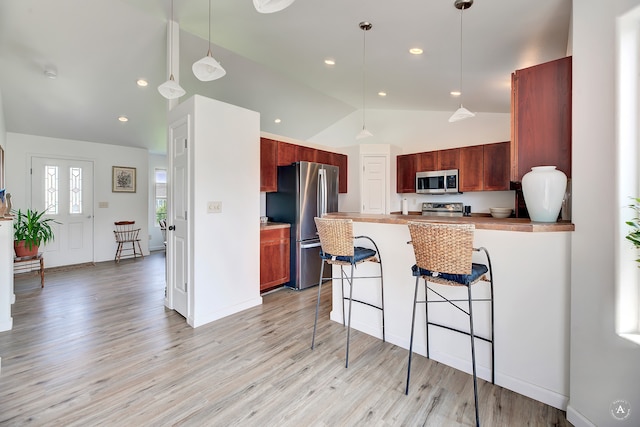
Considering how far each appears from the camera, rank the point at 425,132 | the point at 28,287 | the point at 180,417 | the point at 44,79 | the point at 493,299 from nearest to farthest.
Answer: the point at 180,417 → the point at 493,299 → the point at 44,79 → the point at 28,287 → the point at 425,132

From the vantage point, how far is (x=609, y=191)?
4.61ft

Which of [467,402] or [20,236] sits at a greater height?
[20,236]

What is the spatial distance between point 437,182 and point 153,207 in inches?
265

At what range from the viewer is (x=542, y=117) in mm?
1852

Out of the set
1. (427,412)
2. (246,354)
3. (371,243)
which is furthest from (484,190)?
(246,354)

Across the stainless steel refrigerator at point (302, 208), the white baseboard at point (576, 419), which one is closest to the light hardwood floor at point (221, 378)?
the white baseboard at point (576, 419)

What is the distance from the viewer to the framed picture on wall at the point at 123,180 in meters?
6.06

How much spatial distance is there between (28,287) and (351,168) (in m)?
5.36

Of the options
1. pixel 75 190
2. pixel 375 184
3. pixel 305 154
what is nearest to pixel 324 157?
pixel 305 154

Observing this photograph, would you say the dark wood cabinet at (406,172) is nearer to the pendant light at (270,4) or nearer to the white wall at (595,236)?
the white wall at (595,236)

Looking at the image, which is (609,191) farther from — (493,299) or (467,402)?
(467,402)

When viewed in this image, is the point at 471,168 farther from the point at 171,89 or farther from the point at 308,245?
the point at 171,89

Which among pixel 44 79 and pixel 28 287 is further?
pixel 28 287

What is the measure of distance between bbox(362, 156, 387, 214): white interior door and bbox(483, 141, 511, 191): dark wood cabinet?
172 centimetres
